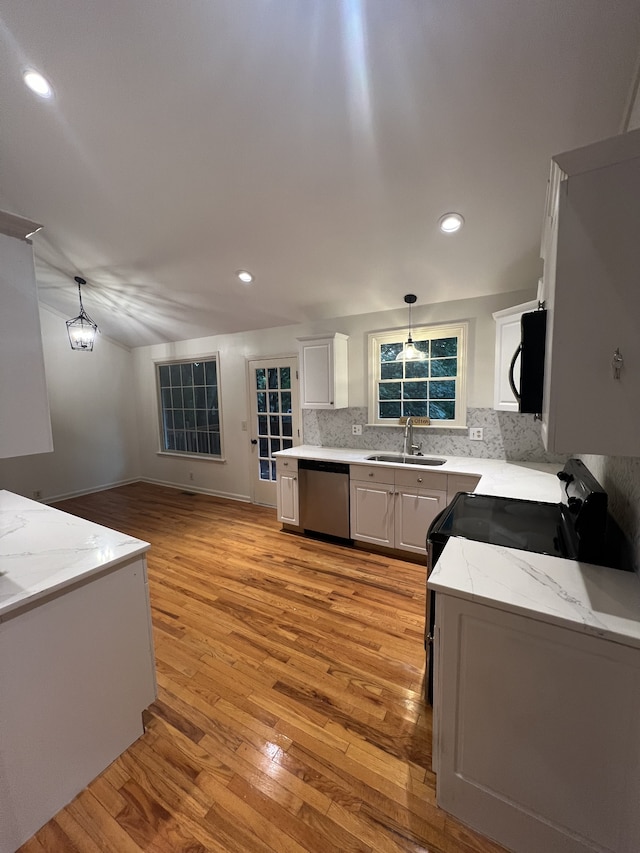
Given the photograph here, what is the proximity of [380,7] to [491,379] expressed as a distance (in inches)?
98.7

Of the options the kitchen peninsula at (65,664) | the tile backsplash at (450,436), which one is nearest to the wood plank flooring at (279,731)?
the kitchen peninsula at (65,664)

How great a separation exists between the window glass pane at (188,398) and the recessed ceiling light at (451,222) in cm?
419

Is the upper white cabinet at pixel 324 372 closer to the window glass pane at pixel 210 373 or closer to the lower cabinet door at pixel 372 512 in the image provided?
the lower cabinet door at pixel 372 512

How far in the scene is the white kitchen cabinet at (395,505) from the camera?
2869 mm

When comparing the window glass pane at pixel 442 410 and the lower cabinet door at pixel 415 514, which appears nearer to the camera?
the lower cabinet door at pixel 415 514

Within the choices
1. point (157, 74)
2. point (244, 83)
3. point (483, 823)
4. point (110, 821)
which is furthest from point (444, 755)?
point (157, 74)

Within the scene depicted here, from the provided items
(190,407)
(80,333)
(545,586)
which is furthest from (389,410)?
(80,333)

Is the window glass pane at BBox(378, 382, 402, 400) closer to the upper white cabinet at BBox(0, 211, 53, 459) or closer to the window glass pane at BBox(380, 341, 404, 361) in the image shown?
the window glass pane at BBox(380, 341, 404, 361)

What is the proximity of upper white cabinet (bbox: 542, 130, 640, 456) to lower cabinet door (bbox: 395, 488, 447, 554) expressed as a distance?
195cm

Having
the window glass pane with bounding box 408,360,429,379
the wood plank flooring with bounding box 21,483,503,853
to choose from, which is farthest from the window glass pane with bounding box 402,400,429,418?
the wood plank flooring with bounding box 21,483,503,853

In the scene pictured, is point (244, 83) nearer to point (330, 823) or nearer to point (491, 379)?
point (491, 379)

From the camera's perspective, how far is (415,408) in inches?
138

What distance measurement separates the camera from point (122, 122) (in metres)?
1.98

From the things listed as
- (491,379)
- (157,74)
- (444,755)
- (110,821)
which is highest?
(157,74)
